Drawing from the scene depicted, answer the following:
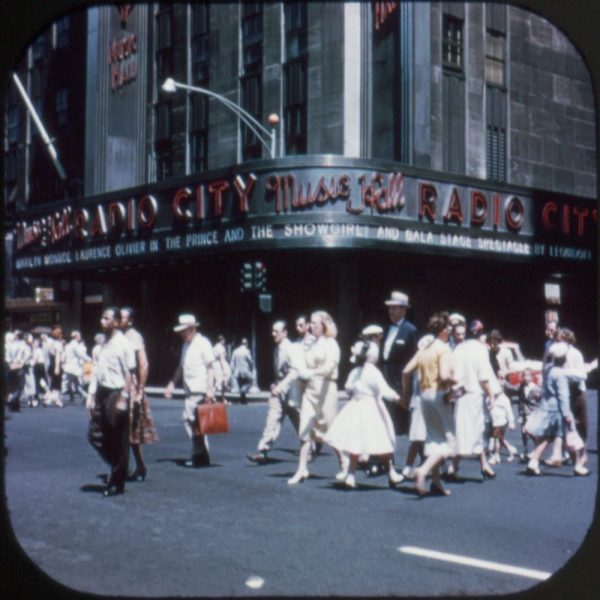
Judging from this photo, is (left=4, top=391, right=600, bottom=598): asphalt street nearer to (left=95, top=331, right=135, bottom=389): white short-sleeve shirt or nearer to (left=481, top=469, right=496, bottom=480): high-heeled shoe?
(left=481, top=469, right=496, bottom=480): high-heeled shoe

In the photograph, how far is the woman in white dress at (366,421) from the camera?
27.3 feet

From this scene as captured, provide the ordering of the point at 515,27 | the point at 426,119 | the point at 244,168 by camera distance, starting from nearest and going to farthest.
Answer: the point at 515,27, the point at 426,119, the point at 244,168

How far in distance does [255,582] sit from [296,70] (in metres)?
10.7

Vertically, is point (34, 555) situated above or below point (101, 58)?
below

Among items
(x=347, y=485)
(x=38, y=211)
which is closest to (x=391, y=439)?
(x=347, y=485)

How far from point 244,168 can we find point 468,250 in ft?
23.2

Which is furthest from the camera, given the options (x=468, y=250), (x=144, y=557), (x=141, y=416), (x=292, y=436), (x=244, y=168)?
(x=244, y=168)

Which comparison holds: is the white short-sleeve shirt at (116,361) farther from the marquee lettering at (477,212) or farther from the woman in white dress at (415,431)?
the marquee lettering at (477,212)

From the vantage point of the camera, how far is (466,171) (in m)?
10.1

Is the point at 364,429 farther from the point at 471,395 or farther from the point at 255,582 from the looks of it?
the point at 255,582

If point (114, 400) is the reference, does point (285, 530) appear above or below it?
below

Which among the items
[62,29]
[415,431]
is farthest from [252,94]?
[62,29]

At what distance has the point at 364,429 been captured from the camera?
8.38m

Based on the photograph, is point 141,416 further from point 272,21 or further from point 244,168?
point 244,168
